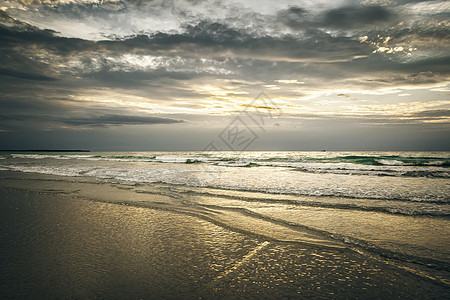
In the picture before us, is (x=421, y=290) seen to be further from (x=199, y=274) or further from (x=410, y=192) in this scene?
(x=410, y=192)

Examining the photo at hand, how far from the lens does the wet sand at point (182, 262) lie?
7.93ft

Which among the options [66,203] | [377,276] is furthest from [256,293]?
[66,203]

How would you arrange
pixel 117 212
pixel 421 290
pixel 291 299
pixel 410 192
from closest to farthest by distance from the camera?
pixel 291 299 → pixel 421 290 → pixel 117 212 → pixel 410 192

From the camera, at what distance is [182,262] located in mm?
3074

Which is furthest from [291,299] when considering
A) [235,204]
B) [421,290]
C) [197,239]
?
[235,204]

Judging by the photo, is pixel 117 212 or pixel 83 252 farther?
pixel 117 212

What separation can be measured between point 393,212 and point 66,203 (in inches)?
342

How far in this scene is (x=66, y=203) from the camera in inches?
261

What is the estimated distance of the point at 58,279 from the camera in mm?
2600

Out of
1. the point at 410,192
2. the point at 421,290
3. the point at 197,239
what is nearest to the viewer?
the point at 421,290

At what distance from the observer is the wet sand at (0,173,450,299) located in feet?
7.93

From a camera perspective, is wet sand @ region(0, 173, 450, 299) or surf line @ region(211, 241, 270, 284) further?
surf line @ region(211, 241, 270, 284)

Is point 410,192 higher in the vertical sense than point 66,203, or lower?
higher

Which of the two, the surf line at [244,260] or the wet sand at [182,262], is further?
the surf line at [244,260]
